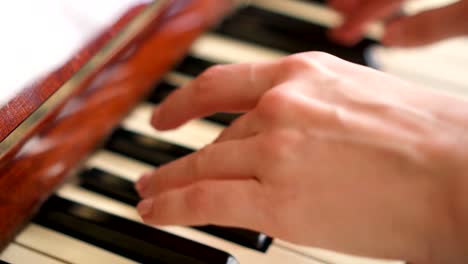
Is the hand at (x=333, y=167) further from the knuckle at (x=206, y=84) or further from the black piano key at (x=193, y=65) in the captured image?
the black piano key at (x=193, y=65)

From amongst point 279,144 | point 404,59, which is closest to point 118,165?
point 279,144

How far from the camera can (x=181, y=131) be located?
96cm

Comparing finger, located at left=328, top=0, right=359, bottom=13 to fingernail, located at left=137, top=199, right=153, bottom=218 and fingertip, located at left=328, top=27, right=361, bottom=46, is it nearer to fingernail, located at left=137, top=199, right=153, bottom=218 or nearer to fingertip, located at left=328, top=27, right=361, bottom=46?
fingertip, located at left=328, top=27, right=361, bottom=46

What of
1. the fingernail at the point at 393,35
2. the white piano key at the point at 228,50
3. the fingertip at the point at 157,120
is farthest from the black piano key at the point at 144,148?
the fingernail at the point at 393,35

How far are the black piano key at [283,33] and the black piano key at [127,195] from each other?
0.42 m

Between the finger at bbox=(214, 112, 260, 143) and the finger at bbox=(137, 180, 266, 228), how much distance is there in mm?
66

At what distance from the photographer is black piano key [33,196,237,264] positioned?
30.3 inches

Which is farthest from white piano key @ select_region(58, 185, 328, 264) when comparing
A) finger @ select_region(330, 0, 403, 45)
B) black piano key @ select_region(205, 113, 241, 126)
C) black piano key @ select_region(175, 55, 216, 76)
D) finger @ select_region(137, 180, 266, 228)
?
finger @ select_region(330, 0, 403, 45)

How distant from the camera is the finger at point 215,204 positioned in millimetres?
632

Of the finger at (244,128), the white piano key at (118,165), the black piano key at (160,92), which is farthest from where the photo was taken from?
the black piano key at (160,92)

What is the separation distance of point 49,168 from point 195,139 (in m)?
0.23

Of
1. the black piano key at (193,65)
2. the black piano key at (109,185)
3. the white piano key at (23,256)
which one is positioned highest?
the black piano key at (193,65)

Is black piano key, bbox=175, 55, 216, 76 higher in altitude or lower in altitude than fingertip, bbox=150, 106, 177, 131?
higher

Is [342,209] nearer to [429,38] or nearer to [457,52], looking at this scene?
[429,38]
